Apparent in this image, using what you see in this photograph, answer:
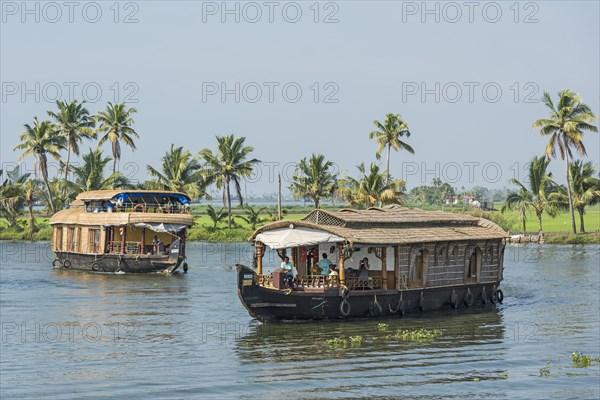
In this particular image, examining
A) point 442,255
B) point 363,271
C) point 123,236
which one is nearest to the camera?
point 363,271

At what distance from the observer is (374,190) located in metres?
60.7

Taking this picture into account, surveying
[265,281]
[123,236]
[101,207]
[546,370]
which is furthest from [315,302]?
[101,207]

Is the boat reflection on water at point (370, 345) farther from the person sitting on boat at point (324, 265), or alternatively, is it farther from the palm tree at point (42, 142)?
the palm tree at point (42, 142)

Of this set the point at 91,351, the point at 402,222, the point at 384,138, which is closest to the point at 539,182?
the point at 384,138

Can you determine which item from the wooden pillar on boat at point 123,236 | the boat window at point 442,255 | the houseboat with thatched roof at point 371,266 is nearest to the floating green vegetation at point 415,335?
the houseboat with thatched roof at point 371,266

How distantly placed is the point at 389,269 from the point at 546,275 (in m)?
18.4

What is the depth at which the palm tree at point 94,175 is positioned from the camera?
66.8m

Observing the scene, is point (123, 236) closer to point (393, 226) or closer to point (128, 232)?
point (128, 232)

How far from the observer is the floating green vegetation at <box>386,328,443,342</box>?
2444 centimetres

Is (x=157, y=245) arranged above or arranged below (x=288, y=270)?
above

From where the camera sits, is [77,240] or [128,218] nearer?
[128,218]

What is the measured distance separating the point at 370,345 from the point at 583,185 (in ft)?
158

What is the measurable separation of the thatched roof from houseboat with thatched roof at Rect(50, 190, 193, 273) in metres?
16.1

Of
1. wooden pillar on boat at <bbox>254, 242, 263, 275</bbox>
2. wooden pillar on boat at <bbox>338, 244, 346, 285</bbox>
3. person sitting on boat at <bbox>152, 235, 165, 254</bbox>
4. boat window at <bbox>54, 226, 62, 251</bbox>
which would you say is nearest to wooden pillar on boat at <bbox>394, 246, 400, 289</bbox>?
wooden pillar on boat at <bbox>338, 244, 346, 285</bbox>
